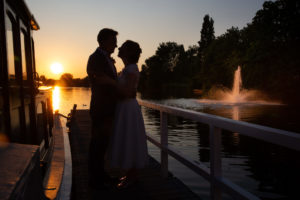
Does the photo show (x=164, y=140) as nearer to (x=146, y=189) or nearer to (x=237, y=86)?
(x=146, y=189)

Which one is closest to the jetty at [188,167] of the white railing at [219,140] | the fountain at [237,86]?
the white railing at [219,140]

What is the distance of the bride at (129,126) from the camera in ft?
12.0

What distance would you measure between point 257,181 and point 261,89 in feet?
116

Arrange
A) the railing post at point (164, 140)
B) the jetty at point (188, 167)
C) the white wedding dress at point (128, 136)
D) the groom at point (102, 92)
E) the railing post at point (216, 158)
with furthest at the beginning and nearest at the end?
the railing post at point (164, 140)
the white wedding dress at point (128, 136)
the groom at point (102, 92)
the railing post at point (216, 158)
the jetty at point (188, 167)

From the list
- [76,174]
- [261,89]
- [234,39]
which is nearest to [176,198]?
[76,174]

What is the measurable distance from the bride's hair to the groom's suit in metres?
0.26

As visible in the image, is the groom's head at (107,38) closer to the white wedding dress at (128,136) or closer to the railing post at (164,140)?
the white wedding dress at (128,136)

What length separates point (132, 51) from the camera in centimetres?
367

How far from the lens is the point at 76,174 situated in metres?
4.73

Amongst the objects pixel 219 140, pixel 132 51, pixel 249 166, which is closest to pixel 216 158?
pixel 219 140

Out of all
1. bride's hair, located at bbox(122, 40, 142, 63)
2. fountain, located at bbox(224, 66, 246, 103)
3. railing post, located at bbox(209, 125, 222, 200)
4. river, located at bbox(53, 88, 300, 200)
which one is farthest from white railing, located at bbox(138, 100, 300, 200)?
fountain, located at bbox(224, 66, 246, 103)

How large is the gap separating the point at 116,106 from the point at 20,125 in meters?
1.17

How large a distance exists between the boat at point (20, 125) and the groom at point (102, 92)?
2.09 feet

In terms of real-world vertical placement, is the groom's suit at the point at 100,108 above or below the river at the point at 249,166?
above
